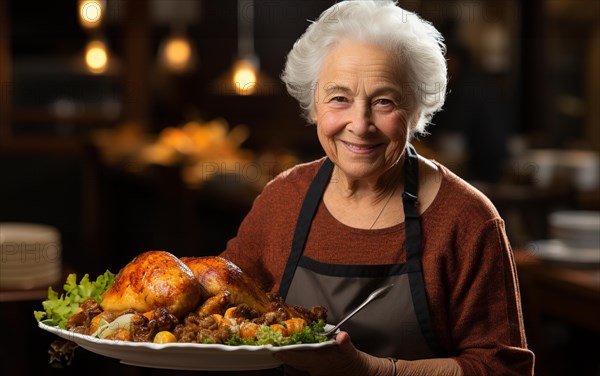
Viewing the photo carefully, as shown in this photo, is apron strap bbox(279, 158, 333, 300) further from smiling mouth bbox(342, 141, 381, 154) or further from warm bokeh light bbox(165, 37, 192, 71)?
warm bokeh light bbox(165, 37, 192, 71)

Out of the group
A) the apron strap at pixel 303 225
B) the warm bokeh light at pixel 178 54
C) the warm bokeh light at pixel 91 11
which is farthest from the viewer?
the warm bokeh light at pixel 178 54

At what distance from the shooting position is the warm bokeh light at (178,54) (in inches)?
319

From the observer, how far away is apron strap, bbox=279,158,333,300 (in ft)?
7.47

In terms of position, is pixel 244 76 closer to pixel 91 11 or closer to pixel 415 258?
pixel 91 11

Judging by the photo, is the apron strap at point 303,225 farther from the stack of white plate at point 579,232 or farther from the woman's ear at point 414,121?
the stack of white plate at point 579,232

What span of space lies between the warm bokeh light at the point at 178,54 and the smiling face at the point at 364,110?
612 centimetres

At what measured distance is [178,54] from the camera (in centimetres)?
811

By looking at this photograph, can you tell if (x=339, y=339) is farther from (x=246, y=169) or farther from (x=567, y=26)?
(x=567, y=26)

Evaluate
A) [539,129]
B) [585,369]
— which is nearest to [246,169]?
[585,369]

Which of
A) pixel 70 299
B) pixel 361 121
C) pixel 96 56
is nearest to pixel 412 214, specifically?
pixel 361 121

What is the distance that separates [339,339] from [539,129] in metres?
9.31

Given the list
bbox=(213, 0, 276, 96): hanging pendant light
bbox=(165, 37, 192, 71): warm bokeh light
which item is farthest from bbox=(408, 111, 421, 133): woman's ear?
bbox=(165, 37, 192, 71): warm bokeh light

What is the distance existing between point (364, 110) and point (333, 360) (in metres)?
0.58

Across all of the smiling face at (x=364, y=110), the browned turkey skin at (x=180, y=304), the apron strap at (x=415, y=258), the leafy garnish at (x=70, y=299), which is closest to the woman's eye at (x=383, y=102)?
the smiling face at (x=364, y=110)
